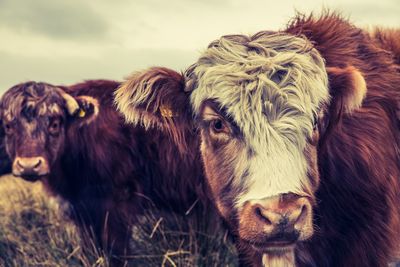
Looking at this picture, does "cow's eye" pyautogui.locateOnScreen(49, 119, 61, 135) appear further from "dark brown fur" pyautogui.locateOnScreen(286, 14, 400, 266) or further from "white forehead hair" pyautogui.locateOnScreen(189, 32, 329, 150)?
"dark brown fur" pyautogui.locateOnScreen(286, 14, 400, 266)

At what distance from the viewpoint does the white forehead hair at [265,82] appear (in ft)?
11.7

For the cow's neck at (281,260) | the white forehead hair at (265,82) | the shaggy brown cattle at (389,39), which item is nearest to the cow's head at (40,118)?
the shaggy brown cattle at (389,39)

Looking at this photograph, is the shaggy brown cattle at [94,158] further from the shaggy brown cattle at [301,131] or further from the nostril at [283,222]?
the nostril at [283,222]

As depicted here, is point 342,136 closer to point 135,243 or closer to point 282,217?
point 282,217

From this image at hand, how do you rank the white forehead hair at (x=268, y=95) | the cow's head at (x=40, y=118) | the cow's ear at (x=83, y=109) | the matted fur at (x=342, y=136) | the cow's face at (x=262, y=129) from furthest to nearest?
the cow's ear at (x=83, y=109) < the cow's head at (x=40, y=118) < the matted fur at (x=342, y=136) < the white forehead hair at (x=268, y=95) < the cow's face at (x=262, y=129)

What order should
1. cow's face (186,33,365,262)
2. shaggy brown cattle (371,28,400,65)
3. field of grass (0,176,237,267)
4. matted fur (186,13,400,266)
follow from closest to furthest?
cow's face (186,33,365,262) → matted fur (186,13,400,266) → shaggy brown cattle (371,28,400,65) → field of grass (0,176,237,267)

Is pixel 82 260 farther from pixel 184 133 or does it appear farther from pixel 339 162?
pixel 339 162

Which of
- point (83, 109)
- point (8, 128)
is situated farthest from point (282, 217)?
point (8, 128)

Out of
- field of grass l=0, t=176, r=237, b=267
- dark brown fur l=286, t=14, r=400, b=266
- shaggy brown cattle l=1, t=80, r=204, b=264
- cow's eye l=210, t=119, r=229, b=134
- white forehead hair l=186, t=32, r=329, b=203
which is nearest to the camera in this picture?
white forehead hair l=186, t=32, r=329, b=203

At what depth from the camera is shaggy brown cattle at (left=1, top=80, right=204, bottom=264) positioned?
608 centimetres

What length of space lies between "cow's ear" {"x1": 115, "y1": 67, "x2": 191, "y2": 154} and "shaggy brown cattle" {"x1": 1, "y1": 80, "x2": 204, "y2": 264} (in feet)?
5.79

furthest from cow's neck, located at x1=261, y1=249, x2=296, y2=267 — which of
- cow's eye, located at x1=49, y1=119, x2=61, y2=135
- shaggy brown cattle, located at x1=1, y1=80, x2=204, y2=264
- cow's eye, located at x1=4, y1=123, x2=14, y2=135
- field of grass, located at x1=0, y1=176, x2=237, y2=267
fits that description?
cow's eye, located at x1=4, y1=123, x2=14, y2=135

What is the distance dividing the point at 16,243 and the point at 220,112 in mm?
3197

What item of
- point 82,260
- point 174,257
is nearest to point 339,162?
point 174,257
